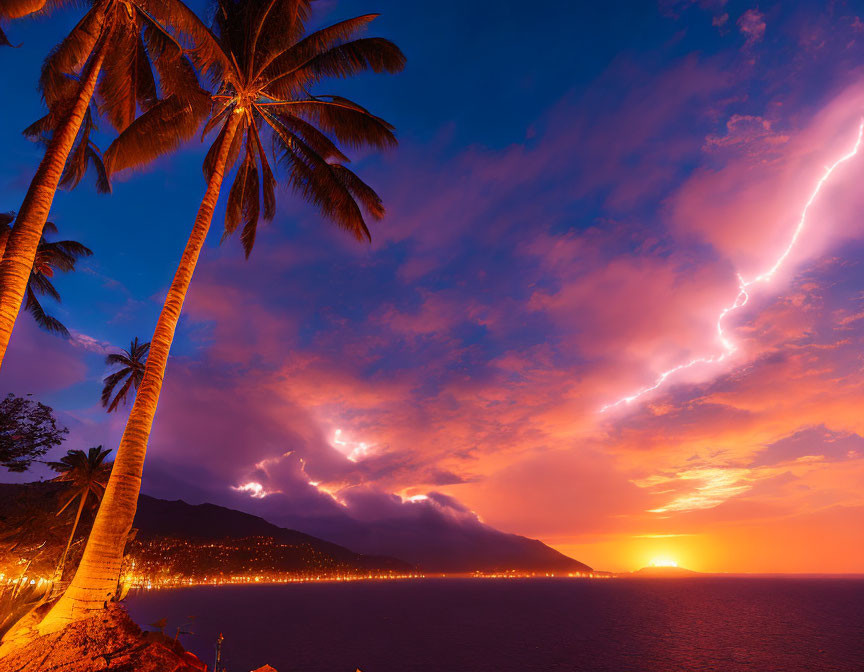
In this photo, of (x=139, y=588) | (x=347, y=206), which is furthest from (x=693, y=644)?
(x=139, y=588)

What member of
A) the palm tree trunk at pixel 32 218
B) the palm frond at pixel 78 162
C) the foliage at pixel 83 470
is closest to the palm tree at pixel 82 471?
the foliage at pixel 83 470

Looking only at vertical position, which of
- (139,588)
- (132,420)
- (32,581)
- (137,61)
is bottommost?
(139,588)

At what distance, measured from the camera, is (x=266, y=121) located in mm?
13523

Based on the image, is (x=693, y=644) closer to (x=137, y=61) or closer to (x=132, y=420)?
(x=132, y=420)

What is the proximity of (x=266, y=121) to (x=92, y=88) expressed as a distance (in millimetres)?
4543

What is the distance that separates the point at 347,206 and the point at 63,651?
11749 mm

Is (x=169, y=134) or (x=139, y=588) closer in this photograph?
(x=169, y=134)

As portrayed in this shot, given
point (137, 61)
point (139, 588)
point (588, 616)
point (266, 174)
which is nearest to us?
point (137, 61)

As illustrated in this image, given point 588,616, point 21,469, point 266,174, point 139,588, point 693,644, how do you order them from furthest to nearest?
1. point 139,588
2. point 588,616
3. point 693,644
4. point 21,469
5. point 266,174

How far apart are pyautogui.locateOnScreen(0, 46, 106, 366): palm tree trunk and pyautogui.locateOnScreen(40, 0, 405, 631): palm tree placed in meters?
2.23

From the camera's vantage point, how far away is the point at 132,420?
8102 millimetres

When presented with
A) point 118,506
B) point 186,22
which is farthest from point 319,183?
point 118,506

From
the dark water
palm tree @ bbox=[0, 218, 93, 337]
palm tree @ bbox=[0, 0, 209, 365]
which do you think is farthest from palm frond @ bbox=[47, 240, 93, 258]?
the dark water

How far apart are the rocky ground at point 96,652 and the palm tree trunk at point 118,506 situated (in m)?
0.26
